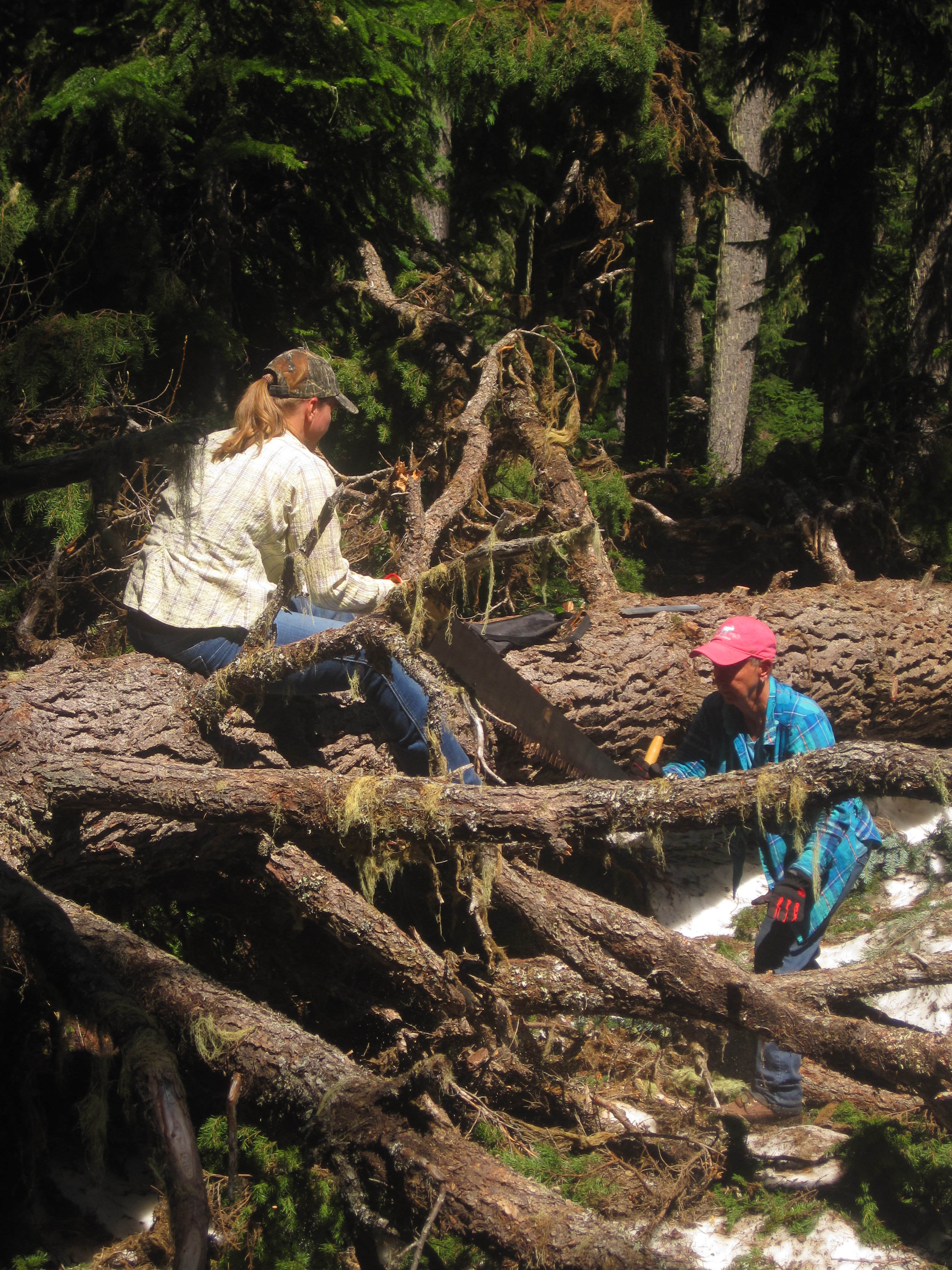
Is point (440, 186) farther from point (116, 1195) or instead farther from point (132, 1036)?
point (116, 1195)

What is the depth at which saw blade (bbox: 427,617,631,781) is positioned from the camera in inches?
152

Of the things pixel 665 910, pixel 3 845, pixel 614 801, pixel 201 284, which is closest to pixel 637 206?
pixel 201 284

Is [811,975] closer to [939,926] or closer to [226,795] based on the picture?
[939,926]

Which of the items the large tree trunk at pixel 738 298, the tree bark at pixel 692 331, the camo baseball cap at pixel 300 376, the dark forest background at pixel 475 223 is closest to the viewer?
the camo baseball cap at pixel 300 376

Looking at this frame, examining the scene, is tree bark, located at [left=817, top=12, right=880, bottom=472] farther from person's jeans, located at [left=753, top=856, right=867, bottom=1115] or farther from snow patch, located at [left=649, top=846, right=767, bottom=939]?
person's jeans, located at [left=753, top=856, right=867, bottom=1115]

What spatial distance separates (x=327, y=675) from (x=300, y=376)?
1.30 m

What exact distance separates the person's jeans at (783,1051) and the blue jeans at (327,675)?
142 cm

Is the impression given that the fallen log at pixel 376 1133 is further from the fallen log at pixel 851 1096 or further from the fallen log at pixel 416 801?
the fallen log at pixel 851 1096

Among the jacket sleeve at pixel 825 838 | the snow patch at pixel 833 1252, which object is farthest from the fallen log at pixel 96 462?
the snow patch at pixel 833 1252

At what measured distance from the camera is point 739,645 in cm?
360

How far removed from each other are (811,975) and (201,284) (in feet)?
15.7

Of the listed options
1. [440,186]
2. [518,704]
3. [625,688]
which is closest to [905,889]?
[625,688]

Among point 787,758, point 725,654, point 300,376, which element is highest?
point 300,376

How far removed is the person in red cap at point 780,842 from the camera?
340cm
